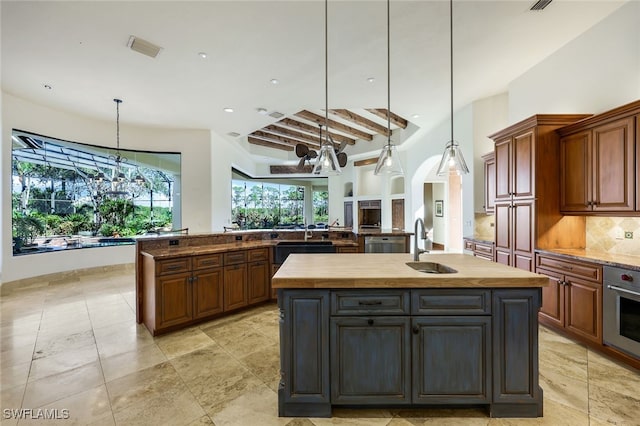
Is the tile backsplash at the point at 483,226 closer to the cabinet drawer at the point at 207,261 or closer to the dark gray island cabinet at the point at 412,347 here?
the dark gray island cabinet at the point at 412,347

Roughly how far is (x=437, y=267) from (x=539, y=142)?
7.39ft

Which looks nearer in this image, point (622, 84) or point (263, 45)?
point (622, 84)

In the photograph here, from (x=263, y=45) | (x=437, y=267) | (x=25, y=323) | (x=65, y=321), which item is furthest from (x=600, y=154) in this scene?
(x=25, y=323)

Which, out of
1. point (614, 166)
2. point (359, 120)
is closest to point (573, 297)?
point (614, 166)

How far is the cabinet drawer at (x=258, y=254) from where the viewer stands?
3693 mm

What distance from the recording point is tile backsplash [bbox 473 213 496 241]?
4.77 meters

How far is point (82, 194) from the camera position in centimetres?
566

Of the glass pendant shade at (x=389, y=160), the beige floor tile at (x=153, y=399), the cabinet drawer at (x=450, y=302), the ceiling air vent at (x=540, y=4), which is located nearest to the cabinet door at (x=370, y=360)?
the cabinet drawer at (x=450, y=302)

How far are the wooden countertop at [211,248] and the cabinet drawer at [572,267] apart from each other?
2238mm

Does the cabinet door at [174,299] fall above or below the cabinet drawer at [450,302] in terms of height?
below

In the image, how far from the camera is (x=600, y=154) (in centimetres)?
268

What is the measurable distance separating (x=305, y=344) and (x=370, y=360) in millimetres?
432

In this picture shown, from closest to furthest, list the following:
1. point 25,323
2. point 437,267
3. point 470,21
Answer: point 437,267 < point 470,21 < point 25,323

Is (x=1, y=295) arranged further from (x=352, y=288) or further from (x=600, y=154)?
(x=600, y=154)
